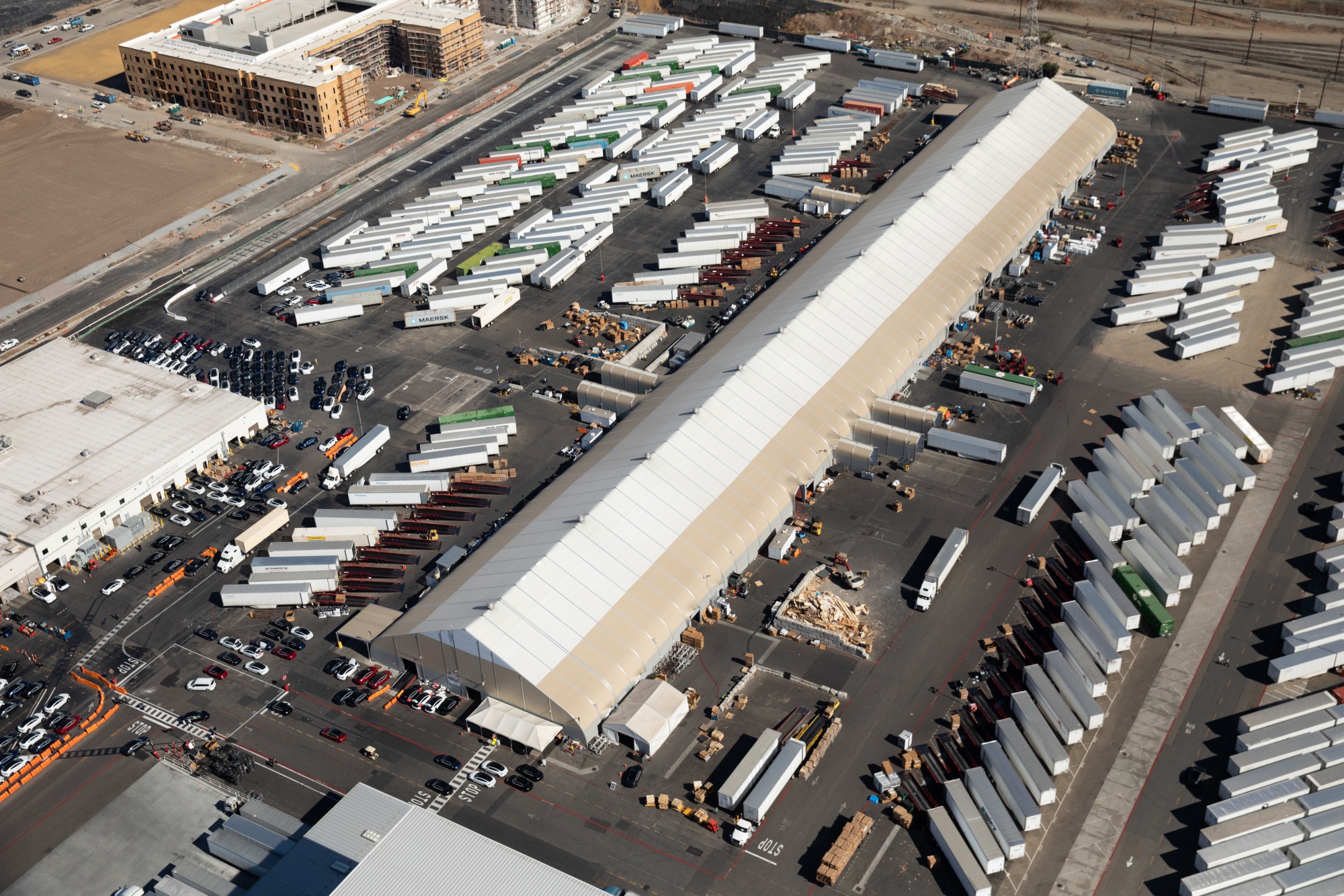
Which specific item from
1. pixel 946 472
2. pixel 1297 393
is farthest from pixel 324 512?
pixel 1297 393

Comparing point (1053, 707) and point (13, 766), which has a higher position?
point (1053, 707)

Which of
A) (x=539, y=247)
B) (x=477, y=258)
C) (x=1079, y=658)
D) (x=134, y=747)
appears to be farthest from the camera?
(x=539, y=247)

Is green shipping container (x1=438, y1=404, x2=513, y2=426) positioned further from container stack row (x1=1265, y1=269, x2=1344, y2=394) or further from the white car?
container stack row (x1=1265, y1=269, x2=1344, y2=394)

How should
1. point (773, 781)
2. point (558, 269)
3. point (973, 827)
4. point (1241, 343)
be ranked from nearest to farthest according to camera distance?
point (973, 827) < point (773, 781) < point (1241, 343) < point (558, 269)

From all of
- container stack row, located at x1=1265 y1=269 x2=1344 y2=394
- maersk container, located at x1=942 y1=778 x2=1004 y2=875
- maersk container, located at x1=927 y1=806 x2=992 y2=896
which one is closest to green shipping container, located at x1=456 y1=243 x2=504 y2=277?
container stack row, located at x1=1265 y1=269 x2=1344 y2=394

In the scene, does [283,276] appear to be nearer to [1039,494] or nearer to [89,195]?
[89,195]

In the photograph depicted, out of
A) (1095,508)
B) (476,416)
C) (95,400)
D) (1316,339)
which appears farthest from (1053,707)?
(95,400)
